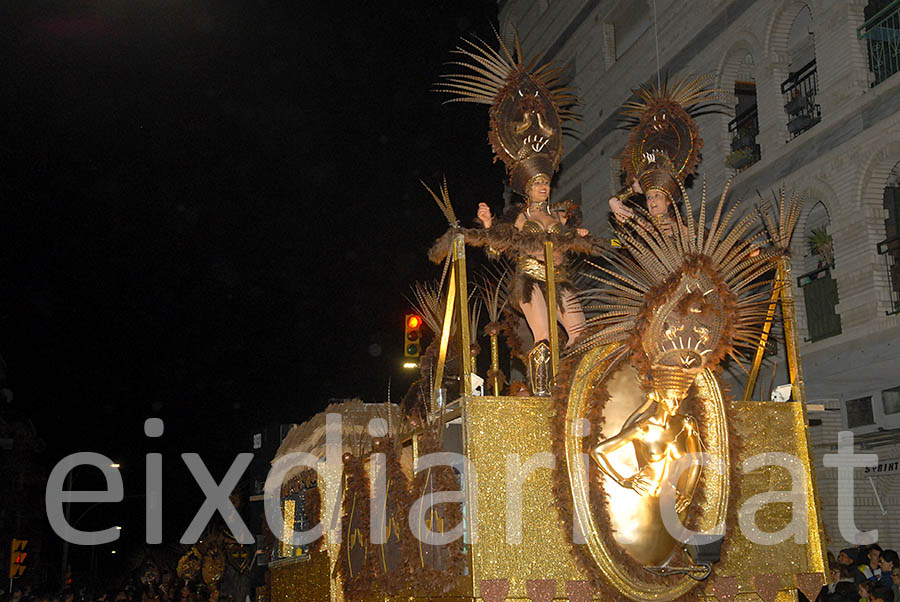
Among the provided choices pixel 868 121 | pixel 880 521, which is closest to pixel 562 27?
pixel 868 121

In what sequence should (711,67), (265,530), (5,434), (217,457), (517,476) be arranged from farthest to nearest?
1. (5,434)
2. (217,457)
3. (711,67)
4. (265,530)
5. (517,476)

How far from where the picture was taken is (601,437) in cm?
575

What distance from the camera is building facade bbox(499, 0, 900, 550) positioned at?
13.1 metres

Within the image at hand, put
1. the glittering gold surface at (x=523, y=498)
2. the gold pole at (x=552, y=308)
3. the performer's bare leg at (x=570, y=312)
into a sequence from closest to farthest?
the glittering gold surface at (x=523, y=498)
the gold pole at (x=552, y=308)
the performer's bare leg at (x=570, y=312)

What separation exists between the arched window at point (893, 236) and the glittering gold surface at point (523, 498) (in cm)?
908

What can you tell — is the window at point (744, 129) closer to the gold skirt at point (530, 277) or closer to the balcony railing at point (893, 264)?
the balcony railing at point (893, 264)

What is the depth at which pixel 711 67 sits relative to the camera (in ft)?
55.3

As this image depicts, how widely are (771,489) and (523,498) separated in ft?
6.10

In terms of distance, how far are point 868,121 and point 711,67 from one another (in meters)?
4.26

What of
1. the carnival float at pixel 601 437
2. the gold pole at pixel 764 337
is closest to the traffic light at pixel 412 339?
the carnival float at pixel 601 437

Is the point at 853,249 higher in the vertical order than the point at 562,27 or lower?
lower

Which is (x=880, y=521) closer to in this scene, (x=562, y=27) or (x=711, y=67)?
(x=711, y=67)

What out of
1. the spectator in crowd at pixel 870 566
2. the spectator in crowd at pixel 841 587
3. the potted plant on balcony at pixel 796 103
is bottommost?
the spectator in crowd at pixel 841 587

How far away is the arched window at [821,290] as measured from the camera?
14188 millimetres
